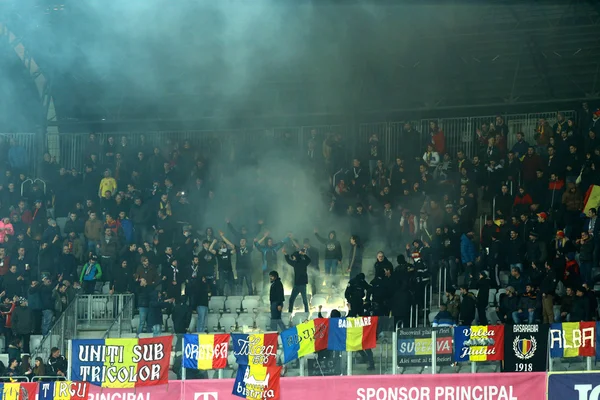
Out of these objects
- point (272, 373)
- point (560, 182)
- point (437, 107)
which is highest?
point (437, 107)

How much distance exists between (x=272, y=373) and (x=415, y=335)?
210cm

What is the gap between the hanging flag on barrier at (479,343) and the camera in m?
16.0

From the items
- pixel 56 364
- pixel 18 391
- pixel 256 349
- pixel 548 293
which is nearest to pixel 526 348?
pixel 548 293

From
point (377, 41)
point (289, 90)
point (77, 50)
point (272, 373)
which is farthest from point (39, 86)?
point (272, 373)

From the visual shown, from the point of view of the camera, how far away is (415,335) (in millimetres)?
16172

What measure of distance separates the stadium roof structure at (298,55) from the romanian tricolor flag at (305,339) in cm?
645

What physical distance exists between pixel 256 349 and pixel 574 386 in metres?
4.18

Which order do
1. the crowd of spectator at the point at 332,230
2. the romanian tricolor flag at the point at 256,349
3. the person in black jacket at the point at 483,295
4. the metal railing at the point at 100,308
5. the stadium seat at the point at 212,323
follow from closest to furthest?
the romanian tricolor flag at the point at 256,349 → the person in black jacket at the point at 483,295 → the crowd of spectator at the point at 332,230 → the stadium seat at the point at 212,323 → the metal railing at the point at 100,308

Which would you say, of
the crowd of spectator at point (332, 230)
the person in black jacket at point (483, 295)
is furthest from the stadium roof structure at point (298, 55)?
the person in black jacket at point (483, 295)

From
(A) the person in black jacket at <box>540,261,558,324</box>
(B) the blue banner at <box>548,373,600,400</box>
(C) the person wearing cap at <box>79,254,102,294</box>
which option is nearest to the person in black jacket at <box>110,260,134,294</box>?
(C) the person wearing cap at <box>79,254,102,294</box>

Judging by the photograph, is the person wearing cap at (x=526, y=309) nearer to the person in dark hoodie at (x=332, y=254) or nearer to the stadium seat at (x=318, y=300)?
the stadium seat at (x=318, y=300)

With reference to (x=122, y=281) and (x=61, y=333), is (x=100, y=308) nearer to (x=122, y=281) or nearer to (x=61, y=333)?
(x=122, y=281)

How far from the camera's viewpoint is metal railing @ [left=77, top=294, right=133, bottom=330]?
20203 millimetres

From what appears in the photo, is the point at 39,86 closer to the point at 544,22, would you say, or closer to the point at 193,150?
the point at 193,150
